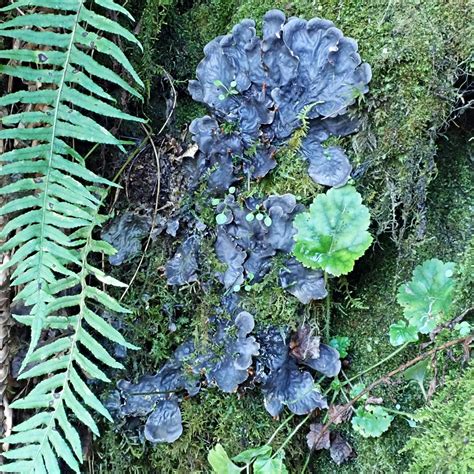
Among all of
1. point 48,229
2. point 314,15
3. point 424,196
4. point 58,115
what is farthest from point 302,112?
point 48,229

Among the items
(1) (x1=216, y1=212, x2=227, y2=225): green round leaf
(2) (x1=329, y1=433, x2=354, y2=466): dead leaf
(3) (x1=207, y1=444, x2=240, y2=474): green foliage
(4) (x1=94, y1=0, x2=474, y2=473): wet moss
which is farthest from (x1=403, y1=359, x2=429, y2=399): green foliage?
(1) (x1=216, y1=212, x2=227, y2=225): green round leaf

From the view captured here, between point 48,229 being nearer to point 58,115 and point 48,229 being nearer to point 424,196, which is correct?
point 58,115

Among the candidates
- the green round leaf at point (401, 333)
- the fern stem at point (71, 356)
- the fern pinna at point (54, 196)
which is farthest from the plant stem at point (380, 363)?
the fern stem at point (71, 356)

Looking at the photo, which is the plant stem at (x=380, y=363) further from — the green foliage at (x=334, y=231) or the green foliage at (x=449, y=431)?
the green foliage at (x=334, y=231)

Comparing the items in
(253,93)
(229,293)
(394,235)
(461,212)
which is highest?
(253,93)

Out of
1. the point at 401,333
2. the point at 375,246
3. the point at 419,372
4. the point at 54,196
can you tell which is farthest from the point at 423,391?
the point at 54,196
